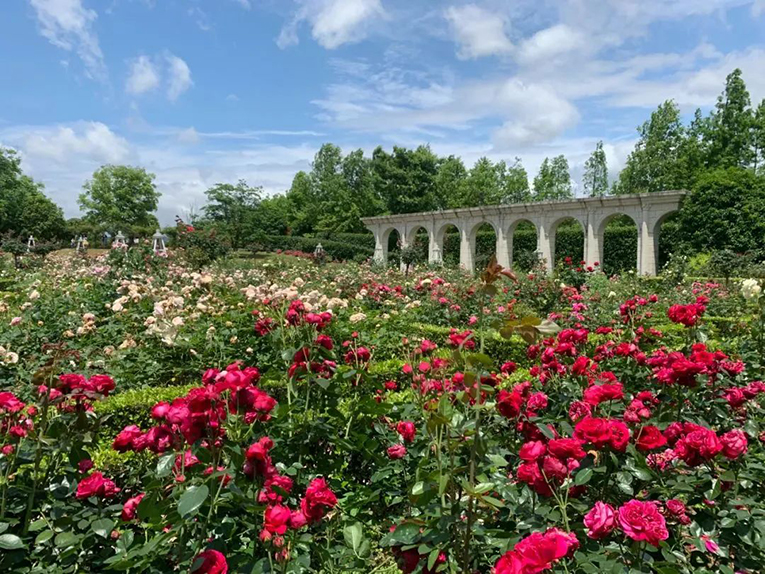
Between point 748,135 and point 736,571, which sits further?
point 748,135

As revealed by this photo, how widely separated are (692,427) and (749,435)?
33.3 inches

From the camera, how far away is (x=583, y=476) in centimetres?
142

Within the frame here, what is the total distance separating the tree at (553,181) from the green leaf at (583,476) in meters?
46.2

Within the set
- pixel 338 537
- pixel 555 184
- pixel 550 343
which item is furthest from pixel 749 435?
pixel 555 184

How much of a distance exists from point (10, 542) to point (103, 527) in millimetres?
220

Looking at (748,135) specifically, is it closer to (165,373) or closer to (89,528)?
(165,373)

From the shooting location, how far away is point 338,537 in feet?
6.88

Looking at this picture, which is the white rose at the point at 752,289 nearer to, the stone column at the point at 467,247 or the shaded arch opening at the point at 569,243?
the stone column at the point at 467,247

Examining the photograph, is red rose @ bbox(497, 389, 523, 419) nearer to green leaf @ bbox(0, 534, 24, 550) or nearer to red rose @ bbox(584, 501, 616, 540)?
red rose @ bbox(584, 501, 616, 540)

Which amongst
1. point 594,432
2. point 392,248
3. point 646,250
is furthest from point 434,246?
point 594,432

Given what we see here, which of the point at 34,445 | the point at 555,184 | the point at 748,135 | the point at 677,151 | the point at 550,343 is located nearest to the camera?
the point at 34,445

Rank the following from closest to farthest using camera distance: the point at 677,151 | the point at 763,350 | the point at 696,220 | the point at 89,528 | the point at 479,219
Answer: the point at 89,528
the point at 763,350
the point at 696,220
the point at 479,219
the point at 677,151

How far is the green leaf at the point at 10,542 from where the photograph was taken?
4.42 ft

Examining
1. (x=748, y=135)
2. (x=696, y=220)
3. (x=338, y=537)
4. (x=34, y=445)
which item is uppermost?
(x=748, y=135)
